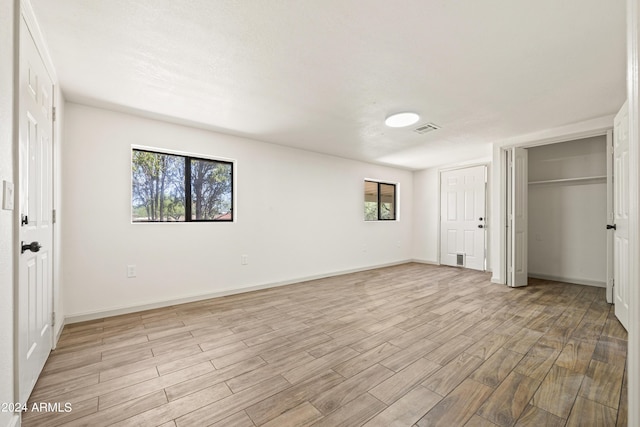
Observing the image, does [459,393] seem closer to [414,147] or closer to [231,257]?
[231,257]

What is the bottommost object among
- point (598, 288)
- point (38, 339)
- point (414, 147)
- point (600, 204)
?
point (598, 288)

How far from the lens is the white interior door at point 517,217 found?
427 cm

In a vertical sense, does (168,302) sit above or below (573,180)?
below

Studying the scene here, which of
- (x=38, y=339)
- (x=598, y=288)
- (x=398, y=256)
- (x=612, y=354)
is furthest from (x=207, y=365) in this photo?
(x=598, y=288)

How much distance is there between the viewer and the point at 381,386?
1.80 m

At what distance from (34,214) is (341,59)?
94.7 inches

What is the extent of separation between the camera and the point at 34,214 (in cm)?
178

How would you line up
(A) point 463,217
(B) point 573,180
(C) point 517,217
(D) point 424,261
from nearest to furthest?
1. (C) point 517,217
2. (B) point 573,180
3. (A) point 463,217
4. (D) point 424,261

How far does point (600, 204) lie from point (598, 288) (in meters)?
1.33

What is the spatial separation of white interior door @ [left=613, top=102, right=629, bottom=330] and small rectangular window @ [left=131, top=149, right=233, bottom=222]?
179 inches

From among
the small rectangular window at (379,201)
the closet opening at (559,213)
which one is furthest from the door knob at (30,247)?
the closet opening at (559,213)

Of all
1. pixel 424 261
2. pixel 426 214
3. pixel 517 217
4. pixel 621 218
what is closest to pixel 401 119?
pixel 621 218

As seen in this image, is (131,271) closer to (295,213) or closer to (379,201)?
(295,213)

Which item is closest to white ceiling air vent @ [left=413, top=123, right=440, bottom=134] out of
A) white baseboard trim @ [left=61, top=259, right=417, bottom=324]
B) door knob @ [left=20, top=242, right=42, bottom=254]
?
white baseboard trim @ [left=61, top=259, right=417, bottom=324]
